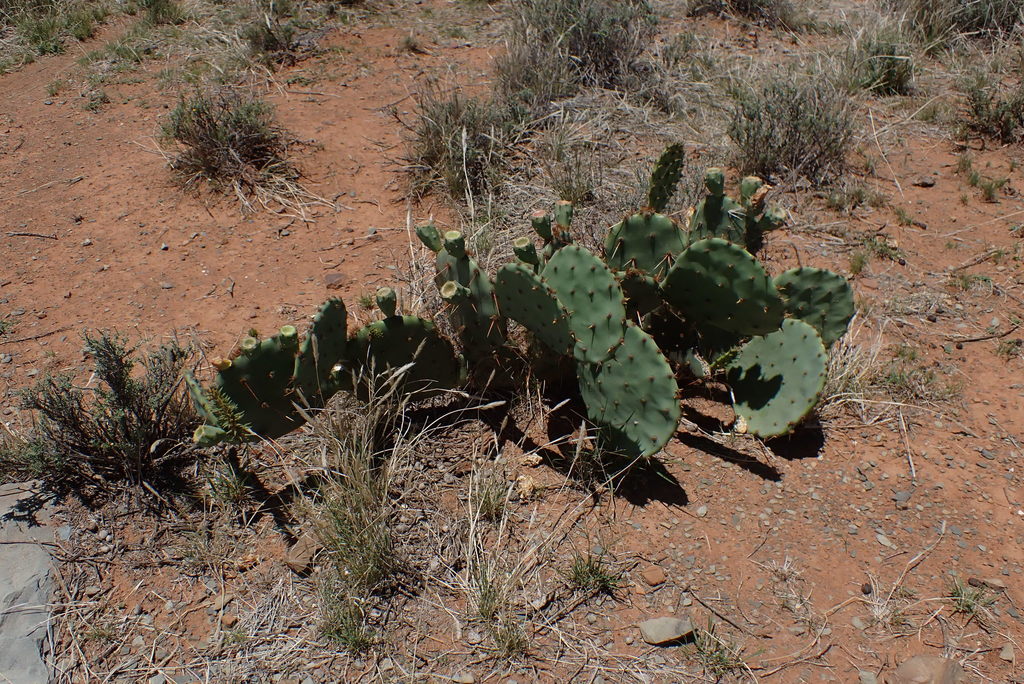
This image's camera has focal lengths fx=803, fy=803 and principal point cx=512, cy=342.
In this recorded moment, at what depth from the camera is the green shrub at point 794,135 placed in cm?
528

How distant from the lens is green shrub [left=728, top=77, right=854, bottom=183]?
5.28 meters

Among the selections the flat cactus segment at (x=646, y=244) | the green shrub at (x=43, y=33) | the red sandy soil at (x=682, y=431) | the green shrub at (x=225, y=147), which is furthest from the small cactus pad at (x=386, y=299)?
the green shrub at (x=43, y=33)

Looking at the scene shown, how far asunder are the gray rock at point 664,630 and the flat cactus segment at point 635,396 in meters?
0.61

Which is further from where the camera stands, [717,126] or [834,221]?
[717,126]

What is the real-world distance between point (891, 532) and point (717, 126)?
3501 millimetres

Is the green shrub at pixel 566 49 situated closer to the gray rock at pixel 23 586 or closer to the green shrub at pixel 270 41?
the green shrub at pixel 270 41

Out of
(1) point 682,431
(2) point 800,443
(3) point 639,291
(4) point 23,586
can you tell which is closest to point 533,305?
(3) point 639,291

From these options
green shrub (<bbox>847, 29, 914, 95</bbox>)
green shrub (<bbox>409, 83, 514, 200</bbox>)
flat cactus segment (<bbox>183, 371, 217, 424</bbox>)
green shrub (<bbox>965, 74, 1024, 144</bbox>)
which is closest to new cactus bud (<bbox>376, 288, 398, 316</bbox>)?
flat cactus segment (<bbox>183, 371, 217, 424</bbox>)

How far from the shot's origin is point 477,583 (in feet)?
9.34

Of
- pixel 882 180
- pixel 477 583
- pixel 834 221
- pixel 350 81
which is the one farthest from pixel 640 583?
pixel 350 81

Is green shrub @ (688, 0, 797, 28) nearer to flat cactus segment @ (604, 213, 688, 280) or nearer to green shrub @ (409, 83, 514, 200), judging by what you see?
green shrub @ (409, 83, 514, 200)

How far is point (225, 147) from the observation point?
5148 mm

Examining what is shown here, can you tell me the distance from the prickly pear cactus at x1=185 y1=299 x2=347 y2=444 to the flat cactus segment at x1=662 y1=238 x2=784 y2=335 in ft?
4.59

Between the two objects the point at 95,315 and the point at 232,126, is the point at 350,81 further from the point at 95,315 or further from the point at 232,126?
the point at 95,315
